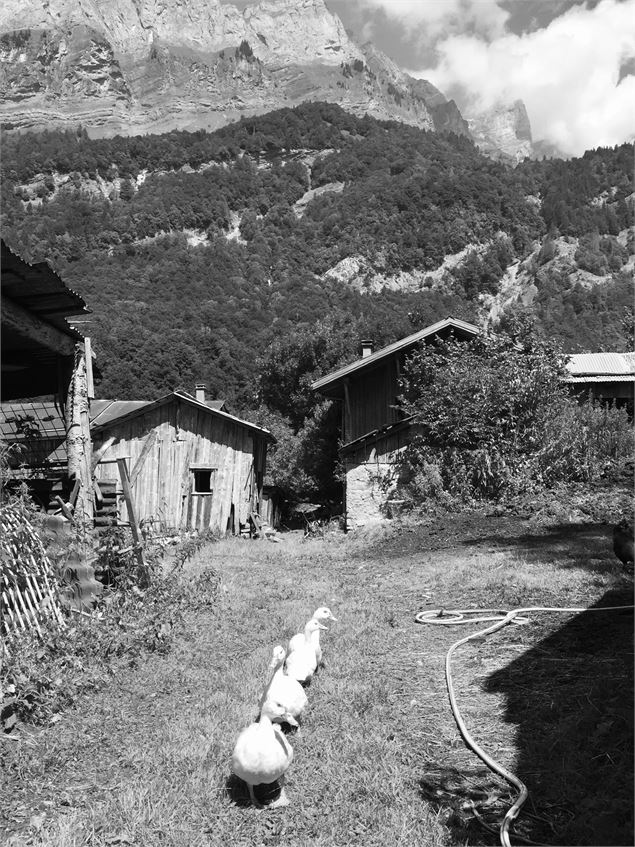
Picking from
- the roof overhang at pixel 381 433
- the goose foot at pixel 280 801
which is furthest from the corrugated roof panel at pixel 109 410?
the goose foot at pixel 280 801

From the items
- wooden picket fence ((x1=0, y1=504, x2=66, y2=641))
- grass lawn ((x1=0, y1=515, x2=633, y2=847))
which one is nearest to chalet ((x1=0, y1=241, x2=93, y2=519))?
wooden picket fence ((x1=0, y1=504, x2=66, y2=641))

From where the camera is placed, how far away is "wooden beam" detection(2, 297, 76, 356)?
24.3 feet

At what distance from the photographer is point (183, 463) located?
22234 millimetres

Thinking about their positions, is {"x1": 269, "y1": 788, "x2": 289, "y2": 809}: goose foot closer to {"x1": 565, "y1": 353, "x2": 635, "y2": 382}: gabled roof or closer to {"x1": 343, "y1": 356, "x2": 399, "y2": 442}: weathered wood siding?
{"x1": 343, "y1": 356, "x2": 399, "y2": 442}: weathered wood siding

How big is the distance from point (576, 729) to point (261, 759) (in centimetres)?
206

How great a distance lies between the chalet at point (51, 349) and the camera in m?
7.05

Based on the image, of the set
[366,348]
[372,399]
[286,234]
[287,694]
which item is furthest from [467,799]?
[286,234]

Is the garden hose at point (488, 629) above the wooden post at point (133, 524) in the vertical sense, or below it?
below

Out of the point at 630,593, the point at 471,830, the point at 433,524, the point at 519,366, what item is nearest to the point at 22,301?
the point at 471,830

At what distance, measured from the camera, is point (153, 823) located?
12.5 feet

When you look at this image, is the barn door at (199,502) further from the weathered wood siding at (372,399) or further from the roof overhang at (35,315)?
the roof overhang at (35,315)

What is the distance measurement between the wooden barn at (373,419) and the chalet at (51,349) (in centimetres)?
935

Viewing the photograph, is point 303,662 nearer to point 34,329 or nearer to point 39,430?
point 34,329

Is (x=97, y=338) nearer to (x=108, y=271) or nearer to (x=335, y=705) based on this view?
(x=108, y=271)
